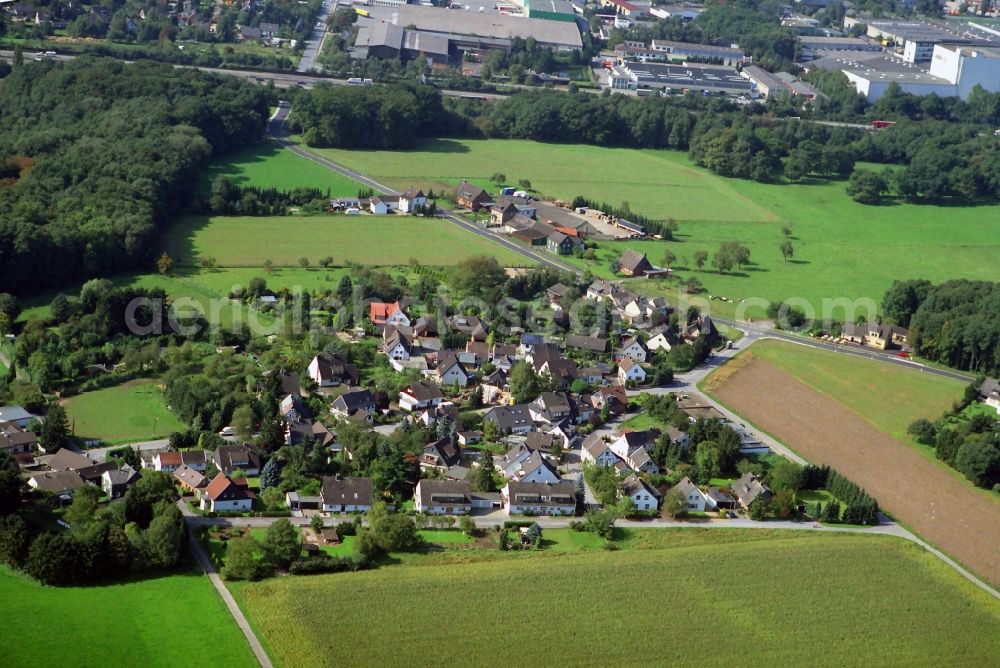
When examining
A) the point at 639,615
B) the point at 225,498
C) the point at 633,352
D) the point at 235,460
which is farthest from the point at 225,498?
the point at 633,352

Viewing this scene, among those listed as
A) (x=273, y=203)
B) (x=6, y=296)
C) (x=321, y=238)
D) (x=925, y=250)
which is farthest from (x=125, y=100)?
(x=925, y=250)

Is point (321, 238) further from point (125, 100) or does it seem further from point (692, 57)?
point (692, 57)

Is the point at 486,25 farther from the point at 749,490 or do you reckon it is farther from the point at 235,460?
the point at 749,490

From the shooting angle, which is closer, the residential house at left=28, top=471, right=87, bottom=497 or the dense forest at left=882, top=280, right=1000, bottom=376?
the residential house at left=28, top=471, right=87, bottom=497

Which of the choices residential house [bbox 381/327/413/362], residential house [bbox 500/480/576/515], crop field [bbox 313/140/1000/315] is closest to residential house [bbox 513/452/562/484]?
residential house [bbox 500/480/576/515]

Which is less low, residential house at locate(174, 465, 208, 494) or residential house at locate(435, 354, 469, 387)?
residential house at locate(435, 354, 469, 387)

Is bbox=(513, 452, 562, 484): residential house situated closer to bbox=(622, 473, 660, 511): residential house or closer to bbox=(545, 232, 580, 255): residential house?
bbox=(622, 473, 660, 511): residential house
